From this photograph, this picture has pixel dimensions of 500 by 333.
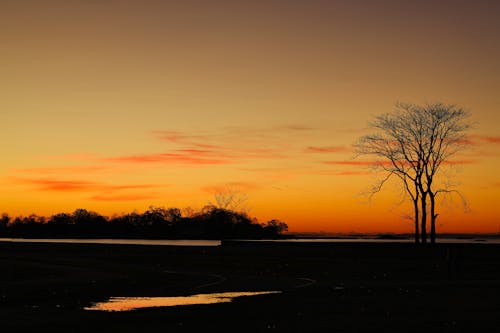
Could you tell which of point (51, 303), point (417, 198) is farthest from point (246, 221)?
point (51, 303)

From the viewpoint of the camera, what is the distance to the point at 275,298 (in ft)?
79.2

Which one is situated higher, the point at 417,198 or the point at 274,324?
the point at 417,198

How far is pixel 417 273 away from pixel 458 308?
17857 mm

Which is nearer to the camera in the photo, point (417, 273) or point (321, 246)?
point (417, 273)

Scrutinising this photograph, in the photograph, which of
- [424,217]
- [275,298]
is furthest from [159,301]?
[424,217]

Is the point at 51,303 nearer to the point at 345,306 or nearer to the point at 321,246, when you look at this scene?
the point at 345,306

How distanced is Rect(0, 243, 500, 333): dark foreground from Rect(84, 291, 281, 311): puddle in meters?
0.71

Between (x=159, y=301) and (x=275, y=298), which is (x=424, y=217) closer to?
(x=275, y=298)

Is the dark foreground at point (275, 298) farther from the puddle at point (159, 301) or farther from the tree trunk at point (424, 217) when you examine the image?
the tree trunk at point (424, 217)

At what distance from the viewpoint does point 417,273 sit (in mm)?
38469

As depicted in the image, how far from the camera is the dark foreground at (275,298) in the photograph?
56.9 ft

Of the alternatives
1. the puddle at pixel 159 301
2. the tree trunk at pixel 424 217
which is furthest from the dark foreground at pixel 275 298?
the tree trunk at pixel 424 217

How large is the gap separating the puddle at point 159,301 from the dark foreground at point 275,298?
0.71m

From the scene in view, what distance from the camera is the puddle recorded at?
21752 mm
